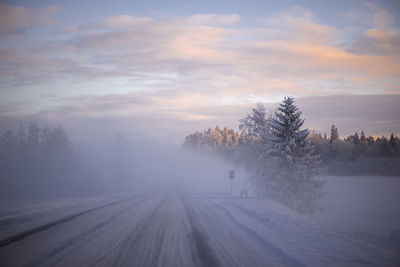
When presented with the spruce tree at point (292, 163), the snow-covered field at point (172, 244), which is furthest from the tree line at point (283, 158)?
the snow-covered field at point (172, 244)

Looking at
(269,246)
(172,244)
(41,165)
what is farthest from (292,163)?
(41,165)

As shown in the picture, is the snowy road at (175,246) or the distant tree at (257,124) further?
the distant tree at (257,124)

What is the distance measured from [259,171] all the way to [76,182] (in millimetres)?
39257

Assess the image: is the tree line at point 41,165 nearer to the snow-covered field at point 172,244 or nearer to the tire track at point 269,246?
the snow-covered field at point 172,244

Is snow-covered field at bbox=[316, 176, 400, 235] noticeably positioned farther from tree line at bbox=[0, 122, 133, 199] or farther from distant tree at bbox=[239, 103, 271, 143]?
tree line at bbox=[0, 122, 133, 199]

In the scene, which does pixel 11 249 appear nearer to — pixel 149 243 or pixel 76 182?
pixel 149 243

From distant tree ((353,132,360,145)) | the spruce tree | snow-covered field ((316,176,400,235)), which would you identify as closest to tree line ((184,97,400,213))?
the spruce tree

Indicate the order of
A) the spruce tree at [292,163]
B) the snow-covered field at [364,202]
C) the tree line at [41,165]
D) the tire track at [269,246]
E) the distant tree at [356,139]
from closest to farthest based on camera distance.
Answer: the tire track at [269,246], the spruce tree at [292,163], the snow-covered field at [364,202], the tree line at [41,165], the distant tree at [356,139]

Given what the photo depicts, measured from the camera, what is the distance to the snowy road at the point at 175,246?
7297mm

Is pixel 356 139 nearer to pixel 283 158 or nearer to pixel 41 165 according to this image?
pixel 283 158

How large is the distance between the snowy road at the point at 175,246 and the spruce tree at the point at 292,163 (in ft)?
43.8

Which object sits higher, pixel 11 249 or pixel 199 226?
pixel 11 249

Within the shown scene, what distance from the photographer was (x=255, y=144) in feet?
109

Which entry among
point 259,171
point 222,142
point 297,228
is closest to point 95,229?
point 297,228
